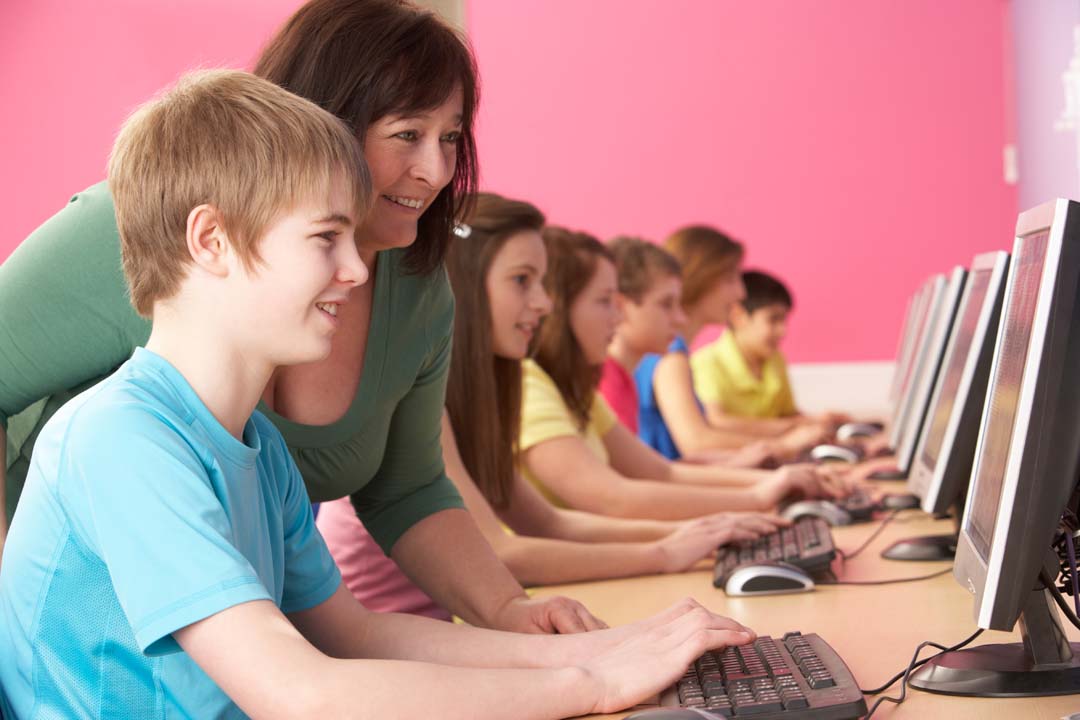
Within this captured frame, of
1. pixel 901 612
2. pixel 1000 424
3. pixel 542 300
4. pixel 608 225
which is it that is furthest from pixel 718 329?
pixel 1000 424

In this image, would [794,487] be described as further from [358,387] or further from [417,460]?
[358,387]

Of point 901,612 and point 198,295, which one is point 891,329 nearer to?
point 901,612

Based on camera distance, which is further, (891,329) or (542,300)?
(891,329)

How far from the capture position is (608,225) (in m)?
5.68

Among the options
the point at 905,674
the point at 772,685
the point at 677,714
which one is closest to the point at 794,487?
the point at 905,674

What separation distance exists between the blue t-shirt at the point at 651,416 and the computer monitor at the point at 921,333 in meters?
0.95

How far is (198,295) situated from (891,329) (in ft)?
16.1

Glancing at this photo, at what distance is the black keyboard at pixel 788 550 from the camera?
5.82 feet

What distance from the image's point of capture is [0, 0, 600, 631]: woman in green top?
1.29 m

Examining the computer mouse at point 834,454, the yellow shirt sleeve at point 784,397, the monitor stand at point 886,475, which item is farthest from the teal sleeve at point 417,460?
the yellow shirt sleeve at point 784,397

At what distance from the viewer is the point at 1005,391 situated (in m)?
1.17

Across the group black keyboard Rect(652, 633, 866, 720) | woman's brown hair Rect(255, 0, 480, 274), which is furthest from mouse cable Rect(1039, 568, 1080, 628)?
woman's brown hair Rect(255, 0, 480, 274)

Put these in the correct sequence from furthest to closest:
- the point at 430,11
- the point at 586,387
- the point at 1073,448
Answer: the point at 586,387 < the point at 430,11 < the point at 1073,448

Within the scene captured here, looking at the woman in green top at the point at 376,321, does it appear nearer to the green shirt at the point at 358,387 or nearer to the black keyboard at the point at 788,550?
the green shirt at the point at 358,387
